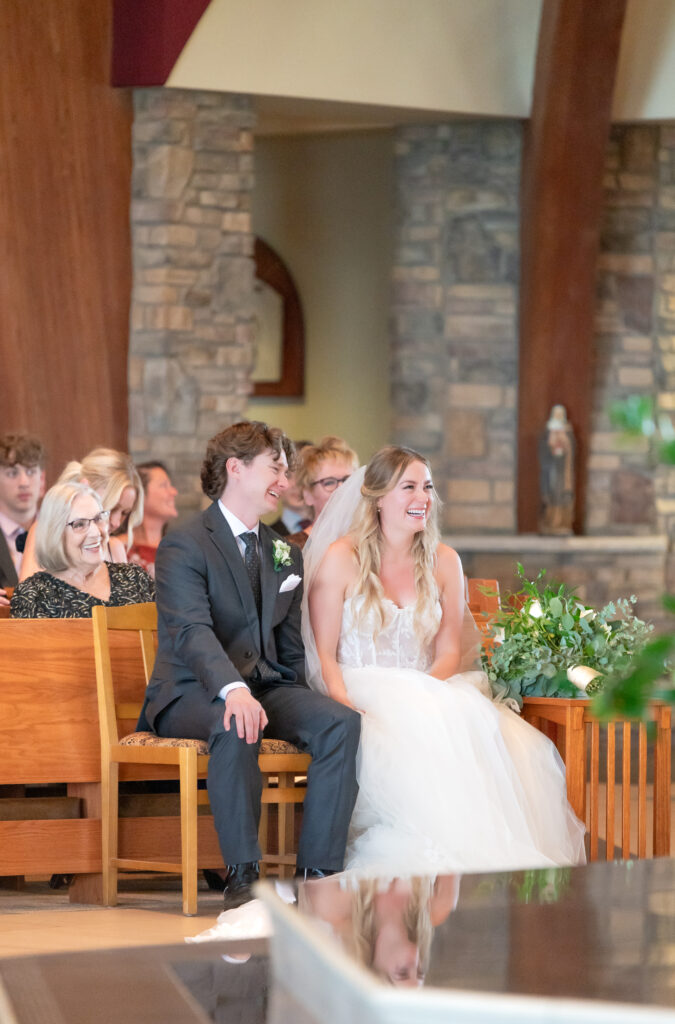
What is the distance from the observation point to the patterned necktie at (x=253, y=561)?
423 centimetres

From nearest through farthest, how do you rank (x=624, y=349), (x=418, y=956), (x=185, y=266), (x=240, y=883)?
(x=418, y=956), (x=240, y=883), (x=185, y=266), (x=624, y=349)

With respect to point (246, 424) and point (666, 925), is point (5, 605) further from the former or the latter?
point (666, 925)

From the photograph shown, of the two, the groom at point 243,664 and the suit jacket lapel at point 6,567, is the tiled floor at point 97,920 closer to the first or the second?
the groom at point 243,664

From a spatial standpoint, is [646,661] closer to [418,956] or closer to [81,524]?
[418,956]

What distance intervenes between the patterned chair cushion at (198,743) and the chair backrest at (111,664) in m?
0.10

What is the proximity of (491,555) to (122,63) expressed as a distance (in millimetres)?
3786

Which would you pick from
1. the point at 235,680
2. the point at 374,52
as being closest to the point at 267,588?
the point at 235,680

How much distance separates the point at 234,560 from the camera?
417 cm

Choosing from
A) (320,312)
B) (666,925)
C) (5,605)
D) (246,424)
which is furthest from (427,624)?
(320,312)

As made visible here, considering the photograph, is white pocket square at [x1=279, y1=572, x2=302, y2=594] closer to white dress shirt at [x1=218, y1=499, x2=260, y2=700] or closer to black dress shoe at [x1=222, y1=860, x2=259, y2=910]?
white dress shirt at [x1=218, y1=499, x2=260, y2=700]

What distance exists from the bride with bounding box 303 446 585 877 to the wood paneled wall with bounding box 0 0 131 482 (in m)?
3.55

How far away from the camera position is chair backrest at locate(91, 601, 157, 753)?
13.5 feet

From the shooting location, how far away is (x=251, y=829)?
12.4 feet

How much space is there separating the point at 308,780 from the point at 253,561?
73 cm
